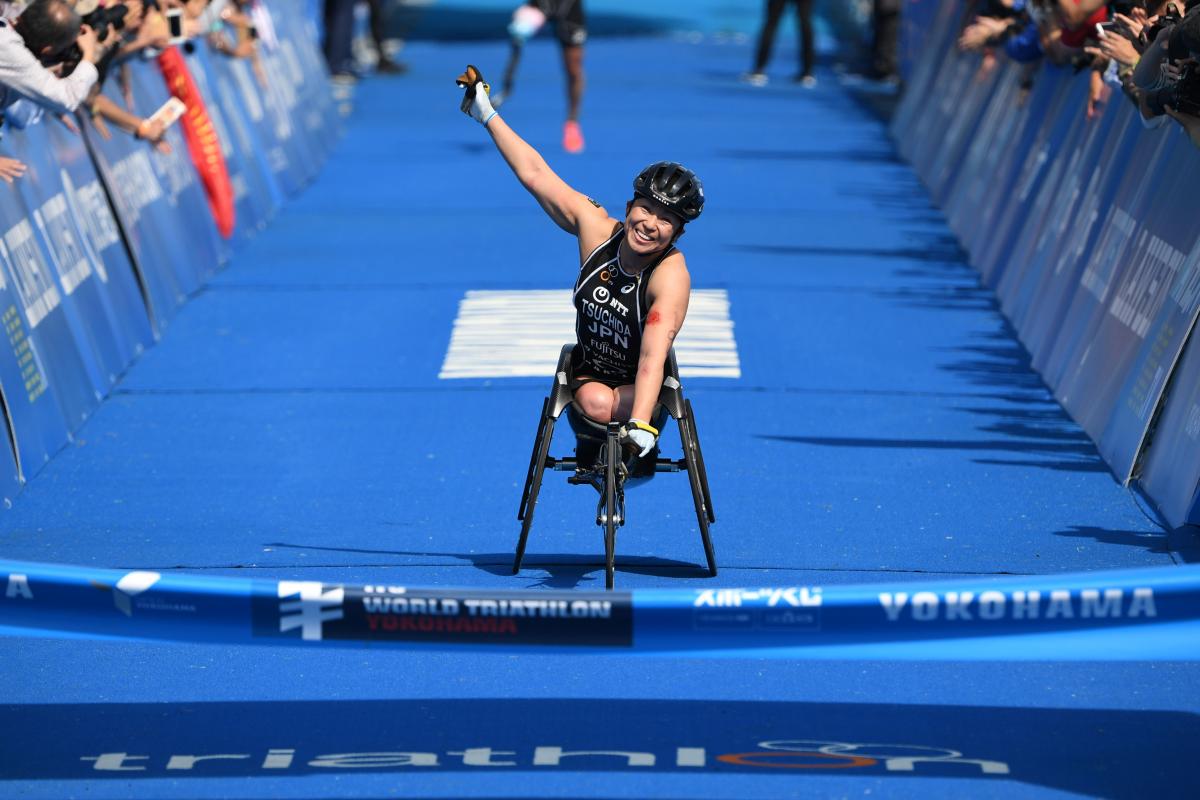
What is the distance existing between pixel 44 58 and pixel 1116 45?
5.76 metres

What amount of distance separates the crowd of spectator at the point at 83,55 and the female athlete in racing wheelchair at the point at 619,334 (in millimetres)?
3056

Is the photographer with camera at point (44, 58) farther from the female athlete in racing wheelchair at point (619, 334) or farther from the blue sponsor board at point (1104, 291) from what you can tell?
the blue sponsor board at point (1104, 291)

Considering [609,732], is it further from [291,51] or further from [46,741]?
[291,51]

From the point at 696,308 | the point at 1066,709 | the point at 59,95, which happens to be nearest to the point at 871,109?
the point at 696,308

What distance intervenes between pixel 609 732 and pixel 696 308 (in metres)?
7.64

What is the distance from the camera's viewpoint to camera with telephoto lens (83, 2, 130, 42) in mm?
11086

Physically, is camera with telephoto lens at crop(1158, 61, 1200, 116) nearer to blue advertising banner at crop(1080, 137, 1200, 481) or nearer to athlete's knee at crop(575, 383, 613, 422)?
blue advertising banner at crop(1080, 137, 1200, 481)

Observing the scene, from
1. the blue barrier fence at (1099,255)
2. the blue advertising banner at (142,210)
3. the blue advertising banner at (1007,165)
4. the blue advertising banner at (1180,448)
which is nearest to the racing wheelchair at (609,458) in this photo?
the blue advertising banner at (1180,448)

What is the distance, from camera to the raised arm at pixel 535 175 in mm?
7559

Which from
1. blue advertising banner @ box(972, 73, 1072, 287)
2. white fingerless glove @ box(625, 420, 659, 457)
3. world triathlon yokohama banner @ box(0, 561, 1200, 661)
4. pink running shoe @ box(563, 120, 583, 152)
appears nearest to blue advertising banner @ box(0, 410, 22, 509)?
white fingerless glove @ box(625, 420, 659, 457)

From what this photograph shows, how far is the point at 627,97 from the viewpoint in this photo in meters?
26.4

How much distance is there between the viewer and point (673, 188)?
714 cm

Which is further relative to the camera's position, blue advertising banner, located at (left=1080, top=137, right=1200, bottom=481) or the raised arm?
blue advertising banner, located at (left=1080, top=137, right=1200, bottom=481)

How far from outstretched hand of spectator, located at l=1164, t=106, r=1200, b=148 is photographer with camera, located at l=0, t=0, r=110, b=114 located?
18.4ft
